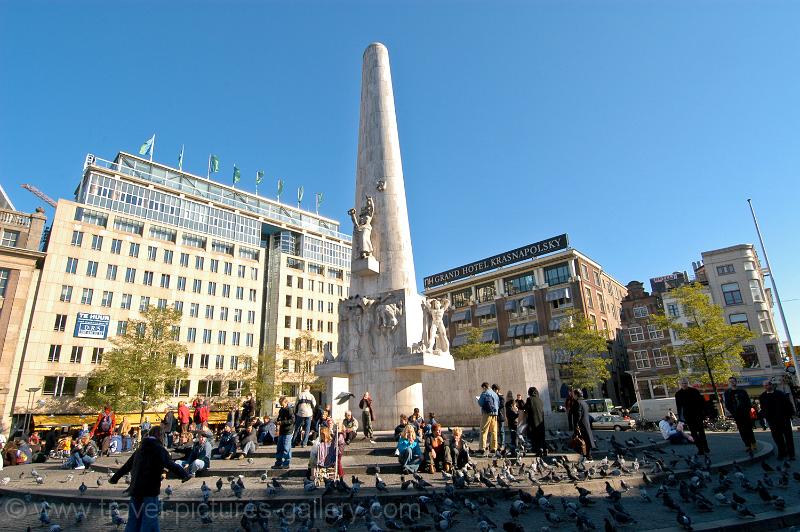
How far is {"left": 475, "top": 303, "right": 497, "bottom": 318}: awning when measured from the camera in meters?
60.4

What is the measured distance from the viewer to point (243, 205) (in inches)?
2677

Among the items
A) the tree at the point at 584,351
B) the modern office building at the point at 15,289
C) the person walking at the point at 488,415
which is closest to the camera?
the person walking at the point at 488,415

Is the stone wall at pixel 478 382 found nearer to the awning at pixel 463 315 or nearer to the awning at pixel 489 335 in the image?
the awning at pixel 489 335

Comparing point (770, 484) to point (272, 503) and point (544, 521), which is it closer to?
point (544, 521)

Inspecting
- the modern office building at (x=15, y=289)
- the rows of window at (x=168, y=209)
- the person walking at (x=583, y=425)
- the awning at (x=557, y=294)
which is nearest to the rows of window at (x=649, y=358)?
the awning at (x=557, y=294)

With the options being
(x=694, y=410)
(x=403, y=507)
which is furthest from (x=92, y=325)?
(x=694, y=410)

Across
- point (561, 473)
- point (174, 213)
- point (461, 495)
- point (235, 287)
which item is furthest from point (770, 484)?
point (174, 213)

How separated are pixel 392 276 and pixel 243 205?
57.1m

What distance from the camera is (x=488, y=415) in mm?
11875

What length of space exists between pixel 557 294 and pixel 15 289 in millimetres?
54147

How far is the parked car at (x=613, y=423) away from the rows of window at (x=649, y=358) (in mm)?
28776

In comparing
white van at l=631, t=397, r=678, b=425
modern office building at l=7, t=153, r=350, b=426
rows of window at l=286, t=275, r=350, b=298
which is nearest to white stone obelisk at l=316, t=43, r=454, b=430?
white van at l=631, t=397, r=678, b=425

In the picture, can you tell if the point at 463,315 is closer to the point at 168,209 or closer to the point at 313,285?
the point at 313,285

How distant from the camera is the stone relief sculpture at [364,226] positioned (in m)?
16.7
